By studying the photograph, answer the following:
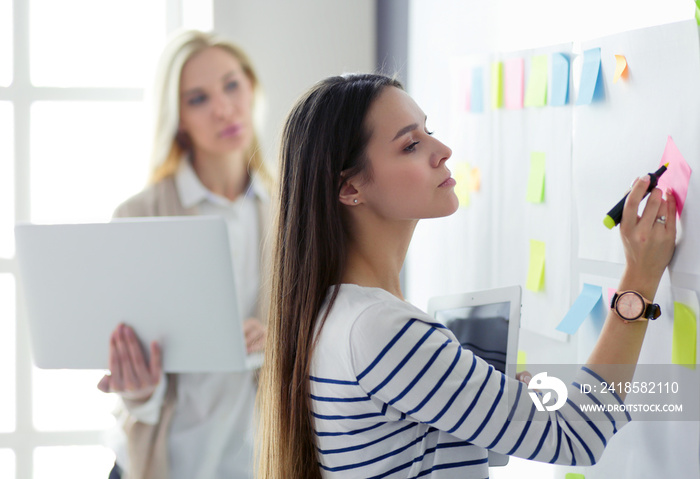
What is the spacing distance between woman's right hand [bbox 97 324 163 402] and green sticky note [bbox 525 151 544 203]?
0.82m

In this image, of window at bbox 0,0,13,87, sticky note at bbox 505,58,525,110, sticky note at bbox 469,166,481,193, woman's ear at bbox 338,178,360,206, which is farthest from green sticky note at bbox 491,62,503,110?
window at bbox 0,0,13,87

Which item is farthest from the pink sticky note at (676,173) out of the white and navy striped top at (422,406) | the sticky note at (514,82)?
the sticky note at (514,82)

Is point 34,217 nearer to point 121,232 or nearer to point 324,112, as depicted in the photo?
point 121,232

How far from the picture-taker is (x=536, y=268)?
122 centimetres

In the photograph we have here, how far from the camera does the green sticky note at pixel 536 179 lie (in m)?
1.19

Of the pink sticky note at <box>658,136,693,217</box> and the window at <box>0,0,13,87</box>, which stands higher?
the window at <box>0,0,13,87</box>

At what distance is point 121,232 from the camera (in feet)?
4.53

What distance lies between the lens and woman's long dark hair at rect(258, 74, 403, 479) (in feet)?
3.14

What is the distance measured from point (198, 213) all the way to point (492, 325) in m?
0.96

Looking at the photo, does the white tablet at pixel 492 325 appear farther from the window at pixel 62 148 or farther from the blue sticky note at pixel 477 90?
the window at pixel 62 148

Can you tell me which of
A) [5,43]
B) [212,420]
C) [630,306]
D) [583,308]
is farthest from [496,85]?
[5,43]

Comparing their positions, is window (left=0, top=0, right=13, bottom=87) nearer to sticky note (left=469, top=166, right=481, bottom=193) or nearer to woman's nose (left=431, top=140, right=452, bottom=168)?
sticky note (left=469, top=166, right=481, bottom=193)

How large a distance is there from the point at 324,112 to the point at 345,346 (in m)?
0.33

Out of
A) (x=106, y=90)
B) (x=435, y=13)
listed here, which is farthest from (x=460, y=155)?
(x=106, y=90)
